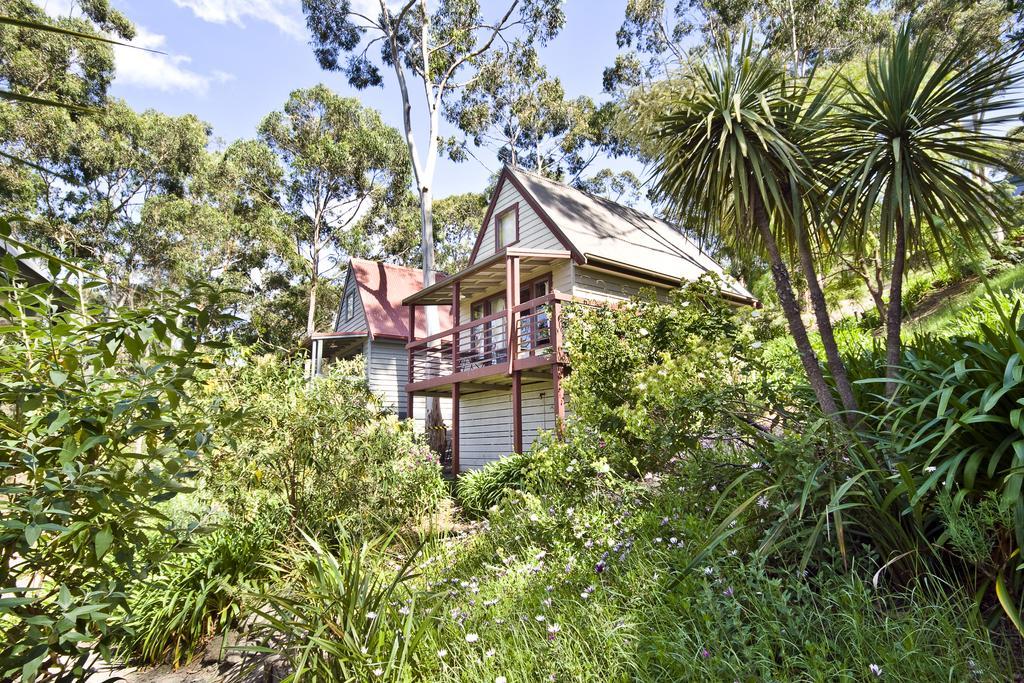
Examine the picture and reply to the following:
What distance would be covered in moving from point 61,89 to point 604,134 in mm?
25462

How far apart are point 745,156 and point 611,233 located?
33.2 ft

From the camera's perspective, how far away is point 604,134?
1196 inches

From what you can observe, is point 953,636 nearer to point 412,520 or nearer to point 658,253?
point 412,520

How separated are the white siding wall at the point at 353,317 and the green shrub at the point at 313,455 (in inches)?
612

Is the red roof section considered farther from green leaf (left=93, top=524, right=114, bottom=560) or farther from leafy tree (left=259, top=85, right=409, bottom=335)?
green leaf (left=93, top=524, right=114, bottom=560)

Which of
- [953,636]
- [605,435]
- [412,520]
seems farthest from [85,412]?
[412,520]

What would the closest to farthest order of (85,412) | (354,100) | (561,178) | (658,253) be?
(85,412) < (658,253) < (354,100) < (561,178)

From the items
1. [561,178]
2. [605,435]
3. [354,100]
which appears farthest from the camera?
[561,178]

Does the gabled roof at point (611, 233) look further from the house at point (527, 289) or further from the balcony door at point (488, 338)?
the balcony door at point (488, 338)

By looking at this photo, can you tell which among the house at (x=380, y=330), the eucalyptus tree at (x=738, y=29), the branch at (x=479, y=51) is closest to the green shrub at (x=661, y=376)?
the house at (x=380, y=330)

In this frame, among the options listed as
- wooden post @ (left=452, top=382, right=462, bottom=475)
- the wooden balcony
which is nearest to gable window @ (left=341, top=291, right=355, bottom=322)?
the wooden balcony

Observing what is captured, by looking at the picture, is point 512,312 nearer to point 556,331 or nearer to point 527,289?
point 556,331

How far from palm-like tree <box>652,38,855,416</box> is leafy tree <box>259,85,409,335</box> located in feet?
82.9

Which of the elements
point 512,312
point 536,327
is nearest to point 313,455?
point 512,312
